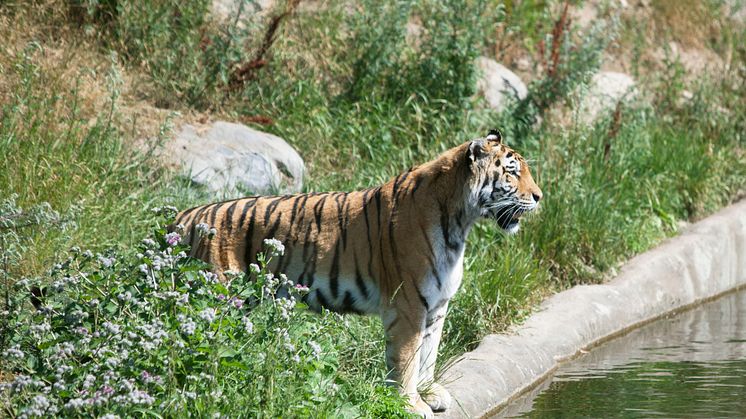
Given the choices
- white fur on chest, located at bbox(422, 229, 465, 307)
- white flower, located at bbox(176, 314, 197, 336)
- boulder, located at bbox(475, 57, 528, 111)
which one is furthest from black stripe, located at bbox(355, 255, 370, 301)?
boulder, located at bbox(475, 57, 528, 111)

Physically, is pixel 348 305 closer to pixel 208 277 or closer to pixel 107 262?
pixel 208 277

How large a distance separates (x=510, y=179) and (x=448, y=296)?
72 centimetres

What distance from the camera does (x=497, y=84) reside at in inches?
461

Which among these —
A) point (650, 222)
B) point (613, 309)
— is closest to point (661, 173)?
point (650, 222)

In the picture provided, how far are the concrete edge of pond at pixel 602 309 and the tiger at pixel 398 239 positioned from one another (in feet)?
1.74

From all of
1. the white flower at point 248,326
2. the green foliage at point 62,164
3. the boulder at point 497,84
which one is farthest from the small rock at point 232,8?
the white flower at point 248,326

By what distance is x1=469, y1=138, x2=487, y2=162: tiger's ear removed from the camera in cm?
586

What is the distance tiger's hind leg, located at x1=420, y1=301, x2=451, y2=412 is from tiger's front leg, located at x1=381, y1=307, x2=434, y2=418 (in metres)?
0.15

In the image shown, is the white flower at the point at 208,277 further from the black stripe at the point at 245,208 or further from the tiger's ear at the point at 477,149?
the tiger's ear at the point at 477,149

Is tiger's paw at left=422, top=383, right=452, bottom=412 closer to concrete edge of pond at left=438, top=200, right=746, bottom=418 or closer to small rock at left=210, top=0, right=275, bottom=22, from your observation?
concrete edge of pond at left=438, top=200, right=746, bottom=418

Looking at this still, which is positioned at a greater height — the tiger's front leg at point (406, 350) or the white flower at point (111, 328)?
the white flower at point (111, 328)

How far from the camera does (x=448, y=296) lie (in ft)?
19.3

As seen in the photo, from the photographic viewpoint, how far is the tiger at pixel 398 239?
5773 mm

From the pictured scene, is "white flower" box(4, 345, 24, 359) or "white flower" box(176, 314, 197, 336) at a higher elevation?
"white flower" box(176, 314, 197, 336)
